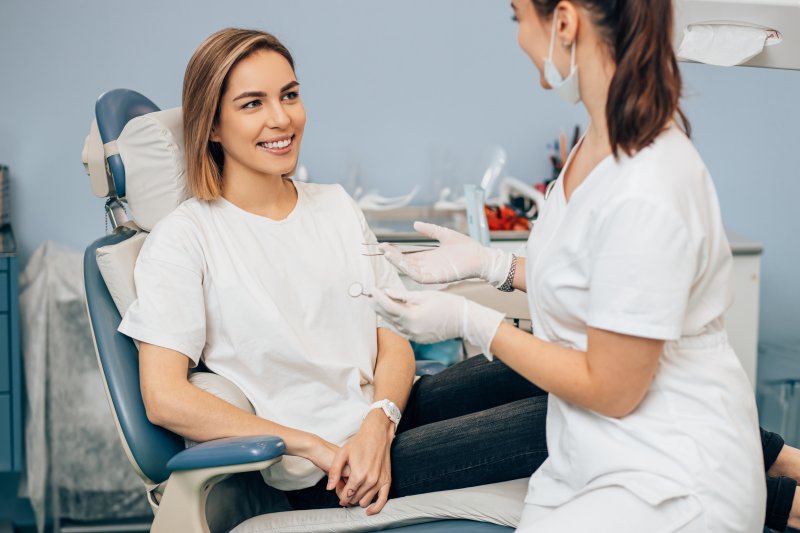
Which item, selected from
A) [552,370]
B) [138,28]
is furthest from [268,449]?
[138,28]

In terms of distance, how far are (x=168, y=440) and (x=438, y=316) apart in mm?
490

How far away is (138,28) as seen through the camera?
2.57 m

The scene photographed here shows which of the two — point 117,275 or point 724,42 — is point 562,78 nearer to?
point 724,42

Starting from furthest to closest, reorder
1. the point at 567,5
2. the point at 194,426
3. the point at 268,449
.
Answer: the point at 194,426 → the point at 268,449 → the point at 567,5

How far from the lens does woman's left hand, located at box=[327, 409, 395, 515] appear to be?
134cm

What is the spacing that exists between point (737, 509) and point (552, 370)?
280 millimetres

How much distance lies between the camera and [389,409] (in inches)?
57.9

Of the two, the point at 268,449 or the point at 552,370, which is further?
the point at 268,449

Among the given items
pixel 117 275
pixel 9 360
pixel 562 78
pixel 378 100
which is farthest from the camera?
pixel 378 100

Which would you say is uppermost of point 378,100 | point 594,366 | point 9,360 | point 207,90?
point 207,90

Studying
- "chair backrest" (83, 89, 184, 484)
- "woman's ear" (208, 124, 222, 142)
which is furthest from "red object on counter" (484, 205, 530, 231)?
"chair backrest" (83, 89, 184, 484)

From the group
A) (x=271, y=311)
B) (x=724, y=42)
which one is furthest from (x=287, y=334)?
(x=724, y=42)

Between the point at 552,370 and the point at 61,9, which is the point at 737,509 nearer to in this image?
the point at 552,370

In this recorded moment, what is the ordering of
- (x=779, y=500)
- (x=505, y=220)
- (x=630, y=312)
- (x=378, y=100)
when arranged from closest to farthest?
(x=630, y=312), (x=779, y=500), (x=505, y=220), (x=378, y=100)
